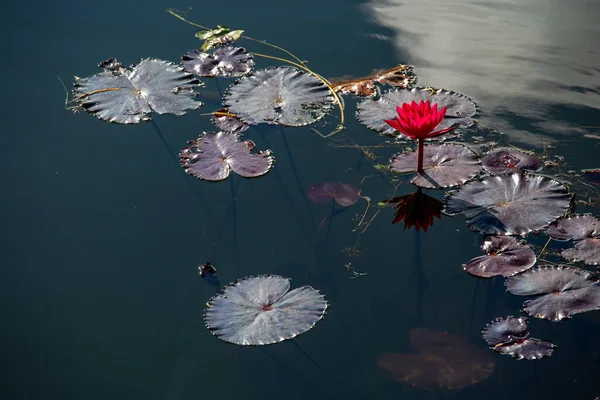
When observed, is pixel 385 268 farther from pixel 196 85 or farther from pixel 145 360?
pixel 196 85

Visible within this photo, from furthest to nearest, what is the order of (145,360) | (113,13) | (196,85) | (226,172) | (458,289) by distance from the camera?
(113,13)
(196,85)
(226,172)
(458,289)
(145,360)

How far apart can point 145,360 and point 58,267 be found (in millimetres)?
639

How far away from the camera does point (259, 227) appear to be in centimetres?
265

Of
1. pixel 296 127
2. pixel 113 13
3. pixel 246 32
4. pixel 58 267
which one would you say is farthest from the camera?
pixel 113 13

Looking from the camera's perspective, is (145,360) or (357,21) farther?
(357,21)

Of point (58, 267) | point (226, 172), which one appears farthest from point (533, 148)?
point (58, 267)

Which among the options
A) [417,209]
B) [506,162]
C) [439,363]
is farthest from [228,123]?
[439,363]

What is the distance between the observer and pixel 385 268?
2.46 meters

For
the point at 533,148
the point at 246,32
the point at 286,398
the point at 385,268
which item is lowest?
the point at 286,398

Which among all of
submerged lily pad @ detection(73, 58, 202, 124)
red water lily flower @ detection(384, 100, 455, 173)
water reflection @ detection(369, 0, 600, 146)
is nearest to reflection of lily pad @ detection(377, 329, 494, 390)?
red water lily flower @ detection(384, 100, 455, 173)

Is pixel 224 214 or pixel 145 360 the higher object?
pixel 224 214

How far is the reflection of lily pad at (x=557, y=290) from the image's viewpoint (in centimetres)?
218

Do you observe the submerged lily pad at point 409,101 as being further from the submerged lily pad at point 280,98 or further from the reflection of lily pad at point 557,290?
the reflection of lily pad at point 557,290

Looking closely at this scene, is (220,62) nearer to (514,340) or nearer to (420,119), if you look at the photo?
(420,119)
